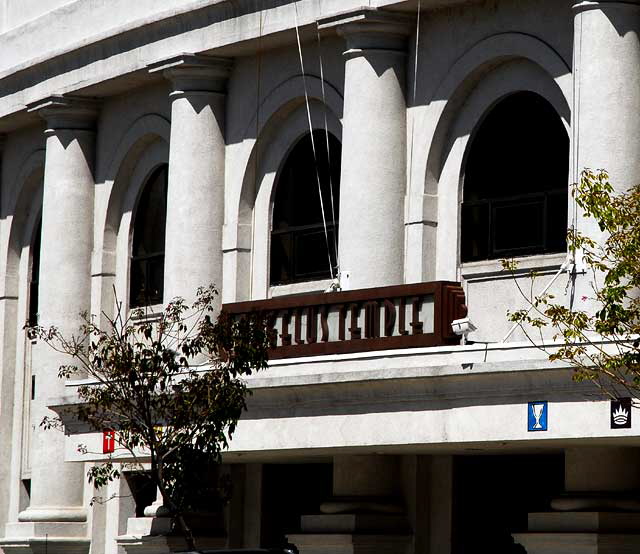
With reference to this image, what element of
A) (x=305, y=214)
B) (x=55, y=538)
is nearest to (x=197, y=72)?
(x=305, y=214)

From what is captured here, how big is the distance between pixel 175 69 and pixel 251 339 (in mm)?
10508

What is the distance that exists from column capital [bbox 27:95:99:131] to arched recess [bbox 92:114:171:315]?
1.01m

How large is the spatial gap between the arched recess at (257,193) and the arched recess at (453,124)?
12.2 feet

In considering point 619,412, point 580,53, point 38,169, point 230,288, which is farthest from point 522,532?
point 38,169

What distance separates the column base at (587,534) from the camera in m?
26.5

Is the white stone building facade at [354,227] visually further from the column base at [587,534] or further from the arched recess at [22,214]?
the arched recess at [22,214]

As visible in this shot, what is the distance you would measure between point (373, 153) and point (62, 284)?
10423 millimetres

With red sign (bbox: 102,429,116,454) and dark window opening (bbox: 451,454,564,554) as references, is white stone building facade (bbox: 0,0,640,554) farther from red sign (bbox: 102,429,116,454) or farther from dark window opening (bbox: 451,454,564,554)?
red sign (bbox: 102,429,116,454)

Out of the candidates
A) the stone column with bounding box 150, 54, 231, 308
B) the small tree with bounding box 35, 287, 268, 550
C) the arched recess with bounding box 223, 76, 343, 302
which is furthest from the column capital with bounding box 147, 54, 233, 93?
the small tree with bounding box 35, 287, 268, 550

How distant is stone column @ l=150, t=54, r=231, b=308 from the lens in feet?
114

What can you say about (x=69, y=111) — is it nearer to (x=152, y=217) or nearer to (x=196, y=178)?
(x=152, y=217)

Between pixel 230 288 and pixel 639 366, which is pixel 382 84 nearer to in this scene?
pixel 230 288

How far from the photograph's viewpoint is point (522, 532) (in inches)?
1100

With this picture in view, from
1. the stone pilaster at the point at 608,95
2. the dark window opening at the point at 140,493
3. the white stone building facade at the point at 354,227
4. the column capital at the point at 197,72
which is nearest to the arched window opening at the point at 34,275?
the white stone building facade at the point at 354,227
